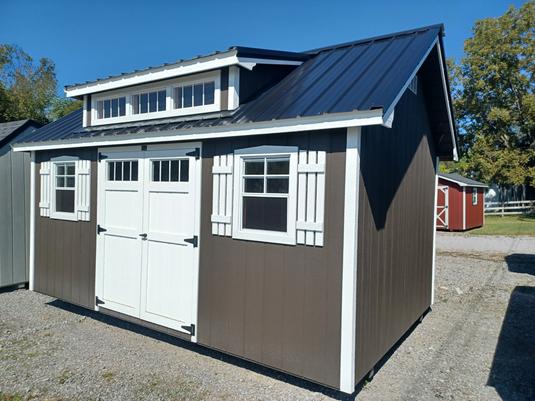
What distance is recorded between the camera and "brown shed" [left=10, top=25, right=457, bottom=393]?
3.60 meters

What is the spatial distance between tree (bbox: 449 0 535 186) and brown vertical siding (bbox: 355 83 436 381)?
64.4ft

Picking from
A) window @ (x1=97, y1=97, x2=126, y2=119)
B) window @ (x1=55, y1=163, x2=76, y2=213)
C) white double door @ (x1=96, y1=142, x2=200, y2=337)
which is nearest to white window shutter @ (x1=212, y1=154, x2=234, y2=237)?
white double door @ (x1=96, y1=142, x2=200, y2=337)

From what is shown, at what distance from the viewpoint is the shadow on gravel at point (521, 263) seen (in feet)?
30.5

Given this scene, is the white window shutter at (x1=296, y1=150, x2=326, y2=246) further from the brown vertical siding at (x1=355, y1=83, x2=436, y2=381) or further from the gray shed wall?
the gray shed wall

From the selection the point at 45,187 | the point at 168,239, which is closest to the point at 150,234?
the point at 168,239

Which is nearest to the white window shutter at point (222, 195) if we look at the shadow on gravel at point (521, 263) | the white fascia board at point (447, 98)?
the white fascia board at point (447, 98)

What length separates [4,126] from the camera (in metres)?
8.12

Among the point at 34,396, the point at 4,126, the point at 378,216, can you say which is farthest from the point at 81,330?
the point at 4,126

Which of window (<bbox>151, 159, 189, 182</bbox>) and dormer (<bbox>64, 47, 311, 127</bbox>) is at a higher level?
dormer (<bbox>64, 47, 311, 127</bbox>)

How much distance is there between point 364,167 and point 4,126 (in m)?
7.99

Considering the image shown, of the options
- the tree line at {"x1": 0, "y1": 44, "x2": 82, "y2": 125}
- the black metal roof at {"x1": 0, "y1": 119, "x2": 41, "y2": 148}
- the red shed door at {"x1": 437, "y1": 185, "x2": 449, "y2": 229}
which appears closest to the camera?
the black metal roof at {"x1": 0, "y1": 119, "x2": 41, "y2": 148}

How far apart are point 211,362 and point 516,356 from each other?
3715 millimetres

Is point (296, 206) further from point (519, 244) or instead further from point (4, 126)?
point (519, 244)

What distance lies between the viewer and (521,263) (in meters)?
10.0
